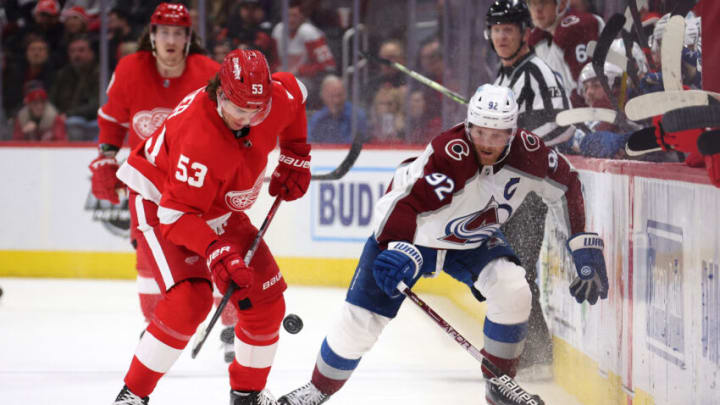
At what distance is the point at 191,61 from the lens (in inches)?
143

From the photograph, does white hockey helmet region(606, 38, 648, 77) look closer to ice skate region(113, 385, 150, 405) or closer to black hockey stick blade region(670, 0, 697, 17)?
black hockey stick blade region(670, 0, 697, 17)

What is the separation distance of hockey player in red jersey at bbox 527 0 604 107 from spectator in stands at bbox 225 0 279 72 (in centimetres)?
268

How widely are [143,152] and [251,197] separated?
34cm

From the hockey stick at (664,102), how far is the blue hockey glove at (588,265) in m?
0.36

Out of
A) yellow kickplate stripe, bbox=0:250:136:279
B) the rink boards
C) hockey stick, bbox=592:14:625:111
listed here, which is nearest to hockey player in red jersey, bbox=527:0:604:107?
hockey stick, bbox=592:14:625:111

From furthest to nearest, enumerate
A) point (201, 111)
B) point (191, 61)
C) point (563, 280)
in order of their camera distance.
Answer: point (191, 61)
point (563, 280)
point (201, 111)

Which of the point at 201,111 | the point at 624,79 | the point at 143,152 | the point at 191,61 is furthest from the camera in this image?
the point at 191,61

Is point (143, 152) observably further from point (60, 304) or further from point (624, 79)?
point (60, 304)

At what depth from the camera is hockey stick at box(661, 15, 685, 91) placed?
87.0 inches

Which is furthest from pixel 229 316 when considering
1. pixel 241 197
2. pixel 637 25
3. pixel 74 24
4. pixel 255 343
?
pixel 74 24

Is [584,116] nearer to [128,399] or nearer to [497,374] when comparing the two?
[497,374]

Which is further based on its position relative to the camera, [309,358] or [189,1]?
[189,1]

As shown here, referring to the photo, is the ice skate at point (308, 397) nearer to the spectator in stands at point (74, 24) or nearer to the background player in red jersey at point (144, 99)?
the background player in red jersey at point (144, 99)

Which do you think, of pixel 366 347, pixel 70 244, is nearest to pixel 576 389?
pixel 366 347
